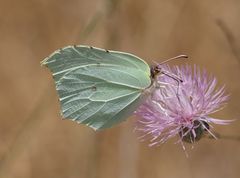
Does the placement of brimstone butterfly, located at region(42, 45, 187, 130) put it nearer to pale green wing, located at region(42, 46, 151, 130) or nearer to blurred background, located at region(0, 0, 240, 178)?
pale green wing, located at region(42, 46, 151, 130)

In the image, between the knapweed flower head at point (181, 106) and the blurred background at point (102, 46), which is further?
the blurred background at point (102, 46)

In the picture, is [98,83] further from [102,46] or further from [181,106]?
[102,46]

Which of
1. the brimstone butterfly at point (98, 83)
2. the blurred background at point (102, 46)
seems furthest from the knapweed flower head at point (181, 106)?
the blurred background at point (102, 46)

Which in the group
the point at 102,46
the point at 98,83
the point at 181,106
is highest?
the point at 102,46

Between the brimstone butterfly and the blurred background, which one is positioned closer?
the brimstone butterfly

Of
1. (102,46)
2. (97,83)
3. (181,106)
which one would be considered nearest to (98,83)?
(97,83)

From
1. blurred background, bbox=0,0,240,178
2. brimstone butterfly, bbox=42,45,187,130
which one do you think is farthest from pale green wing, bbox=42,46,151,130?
blurred background, bbox=0,0,240,178

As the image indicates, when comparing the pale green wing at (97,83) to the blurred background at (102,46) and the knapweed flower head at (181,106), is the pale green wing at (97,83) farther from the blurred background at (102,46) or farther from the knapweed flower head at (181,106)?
the blurred background at (102,46)
